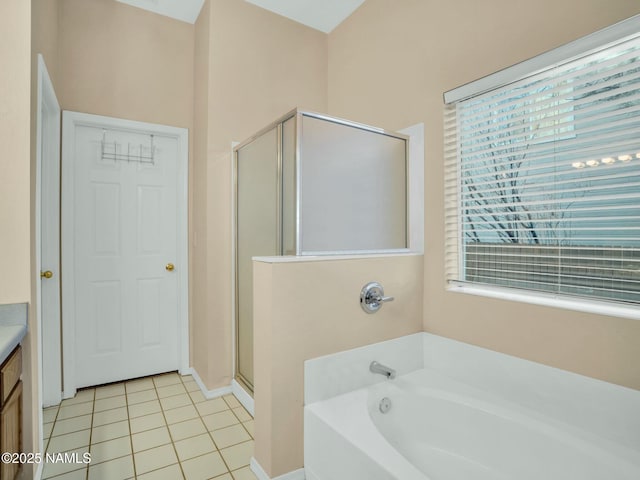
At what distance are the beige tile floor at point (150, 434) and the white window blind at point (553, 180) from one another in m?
1.70

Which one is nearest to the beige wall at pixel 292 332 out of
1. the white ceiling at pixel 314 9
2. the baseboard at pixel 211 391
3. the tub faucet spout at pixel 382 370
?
the tub faucet spout at pixel 382 370

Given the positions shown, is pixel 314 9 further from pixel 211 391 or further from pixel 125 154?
pixel 211 391

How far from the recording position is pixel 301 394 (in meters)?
1.69

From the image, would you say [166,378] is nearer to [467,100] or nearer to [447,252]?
[447,252]

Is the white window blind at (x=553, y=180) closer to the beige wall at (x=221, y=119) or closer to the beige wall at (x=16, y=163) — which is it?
the beige wall at (x=221, y=119)

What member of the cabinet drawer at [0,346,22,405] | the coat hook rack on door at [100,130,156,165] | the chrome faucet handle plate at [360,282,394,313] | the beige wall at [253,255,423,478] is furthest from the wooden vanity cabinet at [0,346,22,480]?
the coat hook rack on door at [100,130,156,165]

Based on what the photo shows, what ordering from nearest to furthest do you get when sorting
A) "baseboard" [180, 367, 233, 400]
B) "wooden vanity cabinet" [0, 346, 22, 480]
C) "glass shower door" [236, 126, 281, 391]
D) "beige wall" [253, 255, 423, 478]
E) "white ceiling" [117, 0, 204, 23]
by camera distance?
"wooden vanity cabinet" [0, 346, 22, 480], "beige wall" [253, 255, 423, 478], "glass shower door" [236, 126, 281, 391], "baseboard" [180, 367, 233, 400], "white ceiling" [117, 0, 204, 23]

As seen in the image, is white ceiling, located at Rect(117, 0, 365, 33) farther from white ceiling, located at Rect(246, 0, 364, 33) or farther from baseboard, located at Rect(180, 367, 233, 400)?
baseboard, located at Rect(180, 367, 233, 400)

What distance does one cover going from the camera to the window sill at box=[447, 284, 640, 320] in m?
1.41

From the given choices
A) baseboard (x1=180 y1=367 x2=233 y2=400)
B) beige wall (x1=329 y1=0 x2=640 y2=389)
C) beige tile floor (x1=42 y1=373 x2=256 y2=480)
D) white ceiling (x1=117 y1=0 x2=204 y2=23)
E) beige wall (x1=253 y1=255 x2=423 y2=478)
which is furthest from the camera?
white ceiling (x1=117 y1=0 x2=204 y2=23)

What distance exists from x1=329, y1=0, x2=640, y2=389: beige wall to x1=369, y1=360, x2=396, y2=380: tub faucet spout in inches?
17.7

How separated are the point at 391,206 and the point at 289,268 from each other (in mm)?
937

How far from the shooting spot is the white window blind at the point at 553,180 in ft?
4.68

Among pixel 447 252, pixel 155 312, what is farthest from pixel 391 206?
pixel 155 312
